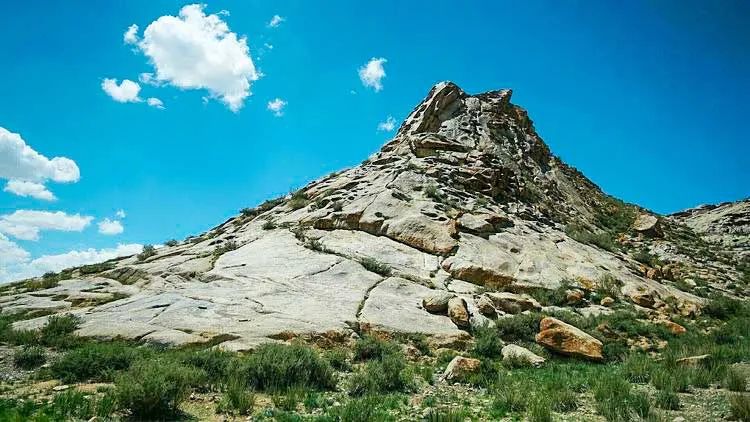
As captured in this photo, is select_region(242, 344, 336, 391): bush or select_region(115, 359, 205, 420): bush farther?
select_region(242, 344, 336, 391): bush

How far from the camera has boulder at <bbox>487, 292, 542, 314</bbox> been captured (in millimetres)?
16953

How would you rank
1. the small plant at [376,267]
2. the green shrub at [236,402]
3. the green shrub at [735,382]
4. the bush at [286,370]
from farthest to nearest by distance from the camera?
the small plant at [376,267]
the bush at [286,370]
the green shrub at [735,382]
the green shrub at [236,402]

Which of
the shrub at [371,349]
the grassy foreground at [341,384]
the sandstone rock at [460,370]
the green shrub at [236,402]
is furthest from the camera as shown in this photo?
the shrub at [371,349]

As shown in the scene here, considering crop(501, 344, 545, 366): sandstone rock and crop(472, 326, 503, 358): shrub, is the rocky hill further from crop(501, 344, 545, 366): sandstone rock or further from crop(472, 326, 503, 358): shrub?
crop(501, 344, 545, 366): sandstone rock

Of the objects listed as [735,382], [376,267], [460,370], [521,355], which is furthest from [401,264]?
[735,382]

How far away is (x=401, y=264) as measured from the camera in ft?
64.4

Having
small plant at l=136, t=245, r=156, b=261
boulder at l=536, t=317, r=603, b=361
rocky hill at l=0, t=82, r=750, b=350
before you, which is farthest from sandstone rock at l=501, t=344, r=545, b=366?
small plant at l=136, t=245, r=156, b=261

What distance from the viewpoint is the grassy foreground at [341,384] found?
7.04 metres

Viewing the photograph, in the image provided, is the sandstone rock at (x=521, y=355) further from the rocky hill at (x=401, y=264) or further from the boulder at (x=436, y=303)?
the boulder at (x=436, y=303)

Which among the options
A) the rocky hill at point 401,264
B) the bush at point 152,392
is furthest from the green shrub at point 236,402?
the rocky hill at point 401,264

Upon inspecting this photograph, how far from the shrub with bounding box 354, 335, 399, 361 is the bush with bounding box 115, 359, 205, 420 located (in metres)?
4.99

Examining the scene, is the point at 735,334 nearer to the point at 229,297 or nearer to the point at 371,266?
the point at 371,266

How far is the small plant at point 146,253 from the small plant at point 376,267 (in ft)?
40.1

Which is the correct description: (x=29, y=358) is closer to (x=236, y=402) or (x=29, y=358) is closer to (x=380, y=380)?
(x=236, y=402)
